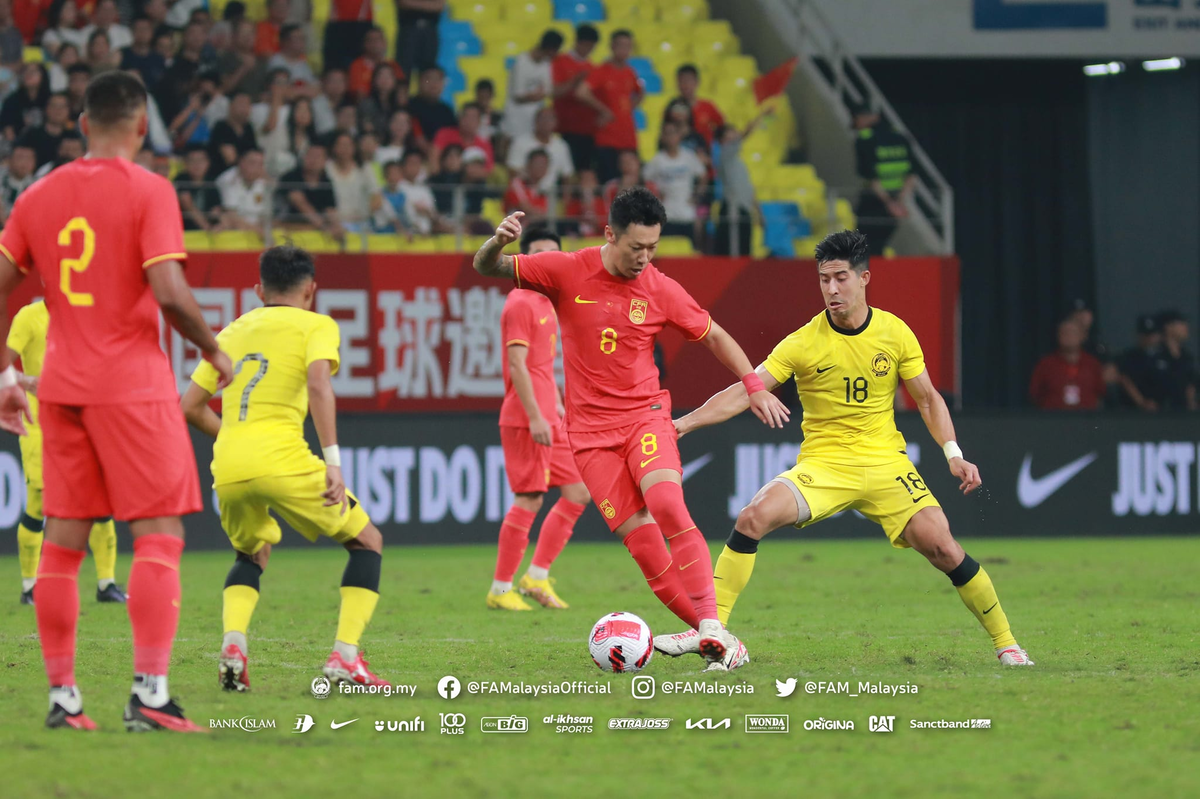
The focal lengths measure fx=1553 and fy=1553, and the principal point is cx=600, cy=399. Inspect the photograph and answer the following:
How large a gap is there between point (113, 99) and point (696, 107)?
14111 millimetres

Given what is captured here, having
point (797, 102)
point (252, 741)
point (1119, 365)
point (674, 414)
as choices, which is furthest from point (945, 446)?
point (797, 102)

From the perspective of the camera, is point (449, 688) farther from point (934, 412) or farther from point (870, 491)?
point (934, 412)

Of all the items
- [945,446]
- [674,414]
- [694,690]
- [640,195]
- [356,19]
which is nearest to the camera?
[694,690]

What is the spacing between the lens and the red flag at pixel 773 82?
20094 mm

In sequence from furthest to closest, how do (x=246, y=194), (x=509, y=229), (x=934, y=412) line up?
(x=246, y=194)
(x=934, y=412)
(x=509, y=229)

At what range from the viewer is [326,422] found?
601 centimetres

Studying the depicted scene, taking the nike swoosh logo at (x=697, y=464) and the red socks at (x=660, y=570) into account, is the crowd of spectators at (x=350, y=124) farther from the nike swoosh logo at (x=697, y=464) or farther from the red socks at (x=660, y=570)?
the red socks at (x=660, y=570)

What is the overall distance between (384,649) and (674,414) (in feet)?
27.1

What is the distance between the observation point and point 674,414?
52.0 feet

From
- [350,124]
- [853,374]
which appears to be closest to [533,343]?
[853,374]

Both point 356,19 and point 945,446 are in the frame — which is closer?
point 945,446

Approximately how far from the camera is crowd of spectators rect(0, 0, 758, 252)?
16.0m

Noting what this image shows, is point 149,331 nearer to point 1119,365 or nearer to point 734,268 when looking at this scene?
point 734,268

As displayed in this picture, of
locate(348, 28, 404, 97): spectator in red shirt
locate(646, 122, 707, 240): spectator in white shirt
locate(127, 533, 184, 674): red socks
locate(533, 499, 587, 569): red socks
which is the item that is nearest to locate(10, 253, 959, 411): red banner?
locate(646, 122, 707, 240): spectator in white shirt
